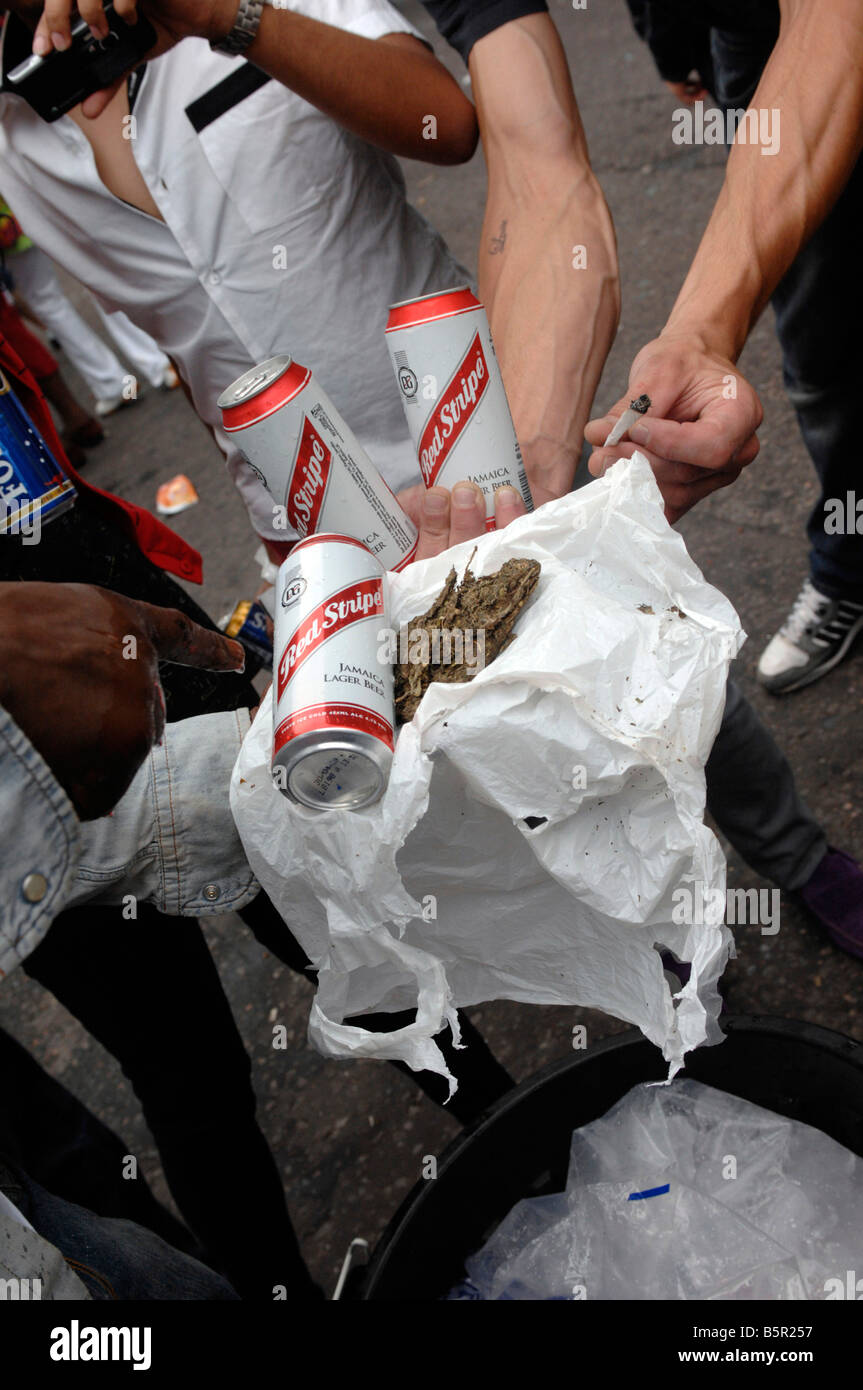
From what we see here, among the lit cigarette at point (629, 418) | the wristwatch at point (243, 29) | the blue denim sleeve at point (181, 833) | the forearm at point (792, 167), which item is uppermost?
the wristwatch at point (243, 29)

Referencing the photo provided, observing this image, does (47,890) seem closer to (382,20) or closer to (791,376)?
(382,20)

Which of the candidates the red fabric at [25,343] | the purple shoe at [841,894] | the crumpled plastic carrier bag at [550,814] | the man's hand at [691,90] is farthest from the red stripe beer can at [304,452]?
the red fabric at [25,343]

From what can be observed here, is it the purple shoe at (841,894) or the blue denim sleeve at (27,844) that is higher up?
the blue denim sleeve at (27,844)

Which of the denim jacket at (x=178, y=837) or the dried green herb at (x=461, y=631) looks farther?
the denim jacket at (x=178, y=837)

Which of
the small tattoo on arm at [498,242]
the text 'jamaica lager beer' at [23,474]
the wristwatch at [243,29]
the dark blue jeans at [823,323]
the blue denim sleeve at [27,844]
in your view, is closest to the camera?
the blue denim sleeve at [27,844]

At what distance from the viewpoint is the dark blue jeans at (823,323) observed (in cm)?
197

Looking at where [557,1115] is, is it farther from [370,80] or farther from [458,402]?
[370,80]

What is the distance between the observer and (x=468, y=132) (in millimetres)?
1749

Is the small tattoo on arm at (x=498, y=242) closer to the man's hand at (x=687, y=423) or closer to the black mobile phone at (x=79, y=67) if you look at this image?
the man's hand at (x=687, y=423)

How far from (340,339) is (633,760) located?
0.97 m

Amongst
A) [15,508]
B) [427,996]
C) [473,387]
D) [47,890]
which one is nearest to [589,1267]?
[427,996]

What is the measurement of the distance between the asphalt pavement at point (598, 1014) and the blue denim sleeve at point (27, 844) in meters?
0.63

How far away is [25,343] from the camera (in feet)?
14.6

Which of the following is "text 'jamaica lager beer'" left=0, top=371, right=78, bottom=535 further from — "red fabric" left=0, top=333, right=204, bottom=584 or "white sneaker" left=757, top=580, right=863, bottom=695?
"white sneaker" left=757, top=580, right=863, bottom=695
